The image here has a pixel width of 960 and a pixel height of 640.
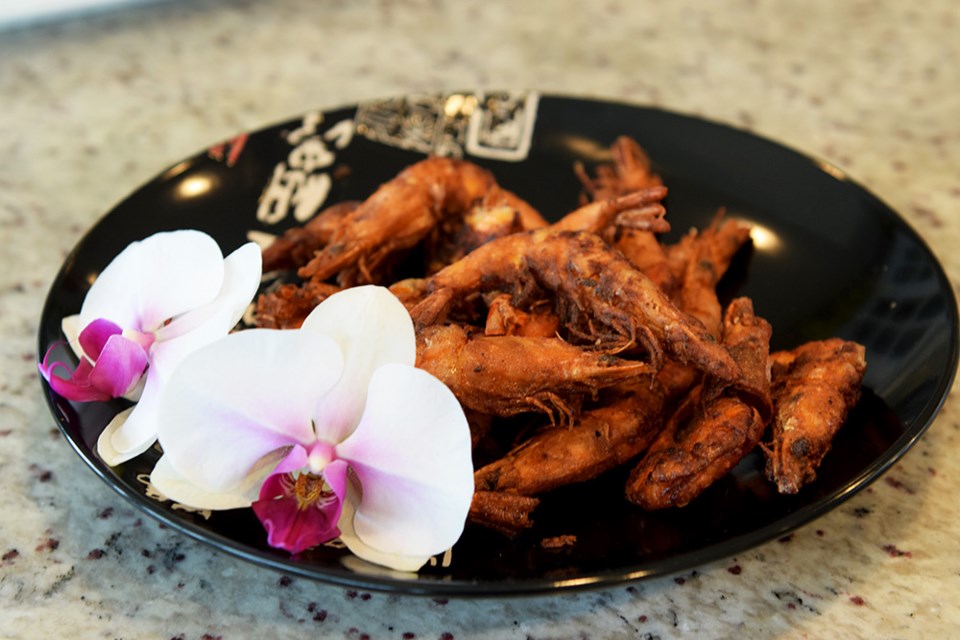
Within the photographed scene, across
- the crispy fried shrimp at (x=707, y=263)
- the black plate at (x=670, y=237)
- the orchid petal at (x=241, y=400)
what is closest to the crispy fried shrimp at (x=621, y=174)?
the black plate at (x=670, y=237)

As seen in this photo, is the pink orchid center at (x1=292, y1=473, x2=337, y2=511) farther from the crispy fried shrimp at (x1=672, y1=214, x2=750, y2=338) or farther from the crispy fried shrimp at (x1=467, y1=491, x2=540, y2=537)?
the crispy fried shrimp at (x1=672, y1=214, x2=750, y2=338)

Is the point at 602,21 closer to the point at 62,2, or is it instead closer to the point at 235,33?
the point at 235,33


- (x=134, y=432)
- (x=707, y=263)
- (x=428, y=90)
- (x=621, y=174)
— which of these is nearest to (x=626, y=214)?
(x=707, y=263)

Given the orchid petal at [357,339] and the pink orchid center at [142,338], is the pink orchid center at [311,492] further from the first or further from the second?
the pink orchid center at [142,338]

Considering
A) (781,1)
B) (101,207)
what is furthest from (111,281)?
(781,1)

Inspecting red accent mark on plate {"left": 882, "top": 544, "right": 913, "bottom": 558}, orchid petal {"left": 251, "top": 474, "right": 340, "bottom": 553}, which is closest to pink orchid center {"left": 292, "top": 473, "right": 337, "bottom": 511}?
orchid petal {"left": 251, "top": 474, "right": 340, "bottom": 553}

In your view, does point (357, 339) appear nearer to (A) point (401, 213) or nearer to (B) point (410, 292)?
(B) point (410, 292)
